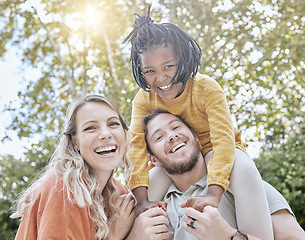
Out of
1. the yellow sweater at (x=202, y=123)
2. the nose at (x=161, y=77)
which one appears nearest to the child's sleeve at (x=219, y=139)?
the yellow sweater at (x=202, y=123)

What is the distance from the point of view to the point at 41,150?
7777mm

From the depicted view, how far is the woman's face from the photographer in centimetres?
225

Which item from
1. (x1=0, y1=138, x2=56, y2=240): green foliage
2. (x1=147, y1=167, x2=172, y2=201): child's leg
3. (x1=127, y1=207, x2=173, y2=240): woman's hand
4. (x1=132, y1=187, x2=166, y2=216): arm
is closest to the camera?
(x1=127, y1=207, x2=173, y2=240): woman's hand

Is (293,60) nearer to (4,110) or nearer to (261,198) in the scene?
(261,198)

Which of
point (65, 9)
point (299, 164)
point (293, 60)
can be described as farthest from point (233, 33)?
point (65, 9)

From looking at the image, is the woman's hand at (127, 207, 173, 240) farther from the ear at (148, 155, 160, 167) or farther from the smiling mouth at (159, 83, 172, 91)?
the smiling mouth at (159, 83, 172, 91)

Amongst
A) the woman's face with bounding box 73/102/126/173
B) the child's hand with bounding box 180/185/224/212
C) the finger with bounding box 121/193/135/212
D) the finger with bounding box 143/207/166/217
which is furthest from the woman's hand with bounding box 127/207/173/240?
the woman's face with bounding box 73/102/126/173

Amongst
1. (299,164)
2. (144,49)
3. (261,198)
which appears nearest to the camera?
(261,198)

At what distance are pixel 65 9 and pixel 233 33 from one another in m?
3.24

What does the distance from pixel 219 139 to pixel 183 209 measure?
0.51m

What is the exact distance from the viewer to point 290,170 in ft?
21.0

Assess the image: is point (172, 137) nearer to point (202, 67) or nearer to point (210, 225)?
point (210, 225)

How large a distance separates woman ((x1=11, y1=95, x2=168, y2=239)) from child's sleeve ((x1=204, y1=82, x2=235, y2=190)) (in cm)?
47

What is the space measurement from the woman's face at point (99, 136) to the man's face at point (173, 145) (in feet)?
0.75
